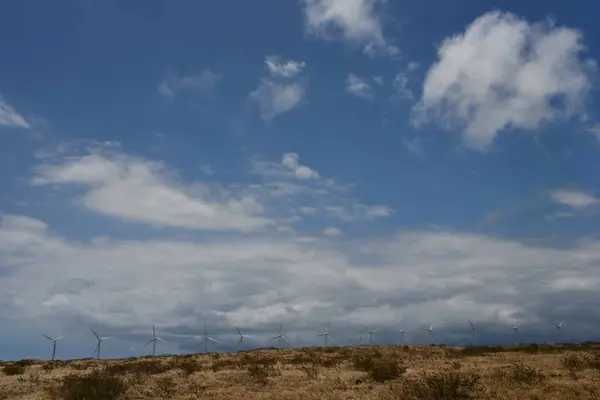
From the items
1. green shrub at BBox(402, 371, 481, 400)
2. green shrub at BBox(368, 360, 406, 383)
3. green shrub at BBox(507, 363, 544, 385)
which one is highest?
green shrub at BBox(368, 360, 406, 383)

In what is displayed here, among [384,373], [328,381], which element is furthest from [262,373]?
[384,373]

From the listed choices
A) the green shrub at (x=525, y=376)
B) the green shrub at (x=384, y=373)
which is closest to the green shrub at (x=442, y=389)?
the green shrub at (x=525, y=376)

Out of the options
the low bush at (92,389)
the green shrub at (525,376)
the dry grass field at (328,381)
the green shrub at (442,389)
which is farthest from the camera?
the green shrub at (525,376)

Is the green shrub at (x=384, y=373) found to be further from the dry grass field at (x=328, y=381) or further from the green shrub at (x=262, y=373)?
the green shrub at (x=262, y=373)

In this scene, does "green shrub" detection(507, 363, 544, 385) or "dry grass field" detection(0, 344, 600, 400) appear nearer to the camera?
"dry grass field" detection(0, 344, 600, 400)

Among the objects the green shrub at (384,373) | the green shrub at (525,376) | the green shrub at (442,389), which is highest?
the green shrub at (384,373)

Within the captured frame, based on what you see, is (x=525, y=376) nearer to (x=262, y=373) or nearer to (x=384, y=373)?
(x=384, y=373)

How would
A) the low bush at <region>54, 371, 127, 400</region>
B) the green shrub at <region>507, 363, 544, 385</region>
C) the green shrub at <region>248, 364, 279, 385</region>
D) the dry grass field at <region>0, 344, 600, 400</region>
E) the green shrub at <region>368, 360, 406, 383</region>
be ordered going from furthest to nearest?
the green shrub at <region>248, 364, 279, 385</region>
the green shrub at <region>368, 360, 406, 383</region>
the green shrub at <region>507, 363, 544, 385</region>
the low bush at <region>54, 371, 127, 400</region>
the dry grass field at <region>0, 344, 600, 400</region>

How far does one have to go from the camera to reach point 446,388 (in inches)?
1328

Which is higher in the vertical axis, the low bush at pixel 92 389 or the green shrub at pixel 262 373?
the green shrub at pixel 262 373

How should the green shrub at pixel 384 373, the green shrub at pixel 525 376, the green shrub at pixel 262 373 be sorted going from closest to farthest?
1. the green shrub at pixel 525 376
2. the green shrub at pixel 384 373
3. the green shrub at pixel 262 373

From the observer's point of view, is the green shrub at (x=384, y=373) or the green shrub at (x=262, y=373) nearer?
the green shrub at (x=384, y=373)

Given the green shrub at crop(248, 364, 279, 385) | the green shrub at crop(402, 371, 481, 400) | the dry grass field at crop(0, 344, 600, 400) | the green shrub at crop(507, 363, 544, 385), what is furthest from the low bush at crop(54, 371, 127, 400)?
the green shrub at crop(507, 363, 544, 385)

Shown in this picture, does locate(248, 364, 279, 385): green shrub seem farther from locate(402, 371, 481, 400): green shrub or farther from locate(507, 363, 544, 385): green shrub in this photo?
locate(507, 363, 544, 385): green shrub
